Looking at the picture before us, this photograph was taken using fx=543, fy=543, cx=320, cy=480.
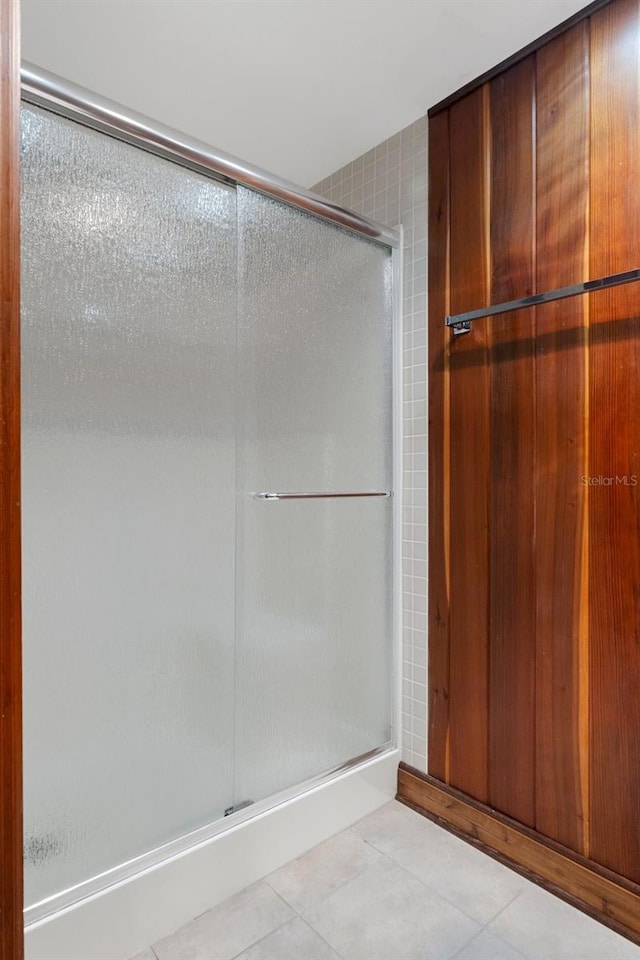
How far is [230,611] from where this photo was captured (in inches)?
54.6

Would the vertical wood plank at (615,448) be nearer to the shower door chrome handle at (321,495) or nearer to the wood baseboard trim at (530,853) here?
the wood baseboard trim at (530,853)

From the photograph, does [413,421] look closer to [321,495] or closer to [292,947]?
[321,495]

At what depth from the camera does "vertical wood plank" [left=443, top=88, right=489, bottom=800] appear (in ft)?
5.10

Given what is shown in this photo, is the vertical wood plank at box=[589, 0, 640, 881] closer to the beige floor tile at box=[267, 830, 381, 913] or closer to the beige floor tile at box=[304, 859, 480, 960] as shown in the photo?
the beige floor tile at box=[304, 859, 480, 960]

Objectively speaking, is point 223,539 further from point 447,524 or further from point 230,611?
point 447,524

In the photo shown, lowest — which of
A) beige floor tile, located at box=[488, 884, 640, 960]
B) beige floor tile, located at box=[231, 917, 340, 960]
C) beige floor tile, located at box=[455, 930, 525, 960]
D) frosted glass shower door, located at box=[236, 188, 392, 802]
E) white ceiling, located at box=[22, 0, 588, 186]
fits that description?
beige floor tile, located at box=[488, 884, 640, 960]

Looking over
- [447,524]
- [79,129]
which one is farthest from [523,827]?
[79,129]

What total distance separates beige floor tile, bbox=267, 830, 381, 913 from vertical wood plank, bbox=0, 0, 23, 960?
0.91 m

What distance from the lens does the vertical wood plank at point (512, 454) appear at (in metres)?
1.45

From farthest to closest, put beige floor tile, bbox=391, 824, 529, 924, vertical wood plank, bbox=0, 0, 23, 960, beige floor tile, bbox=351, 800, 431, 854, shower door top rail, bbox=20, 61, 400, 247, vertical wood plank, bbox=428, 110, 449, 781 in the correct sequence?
vertical wood plank, bbox=428, 110, 449, 781
beige floor tile, bbox=351, 800, 431, 854
beige floor tile, bbox=391, 824, 529, 924
shower door top rail, bbox=20, 61, 400, 247
vertical wood plank, bbox=0, 0, 23, 960

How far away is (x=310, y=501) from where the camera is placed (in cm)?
157

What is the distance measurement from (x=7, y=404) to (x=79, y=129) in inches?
33.6

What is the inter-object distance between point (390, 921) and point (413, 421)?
4.34 ft

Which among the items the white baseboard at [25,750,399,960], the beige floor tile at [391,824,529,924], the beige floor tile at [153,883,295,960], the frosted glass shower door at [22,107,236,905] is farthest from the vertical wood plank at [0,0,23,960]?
the beige floor tile at [391,824,529,924]
